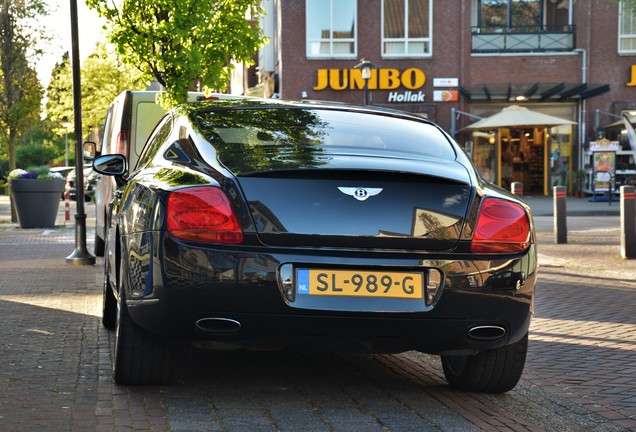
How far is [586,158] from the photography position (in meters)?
33.7

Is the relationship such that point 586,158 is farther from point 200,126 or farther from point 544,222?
point 200,126

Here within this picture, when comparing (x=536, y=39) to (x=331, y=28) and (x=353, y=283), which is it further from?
(x=353, y=283)

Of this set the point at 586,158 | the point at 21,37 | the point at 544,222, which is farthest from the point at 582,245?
the point at 586,158

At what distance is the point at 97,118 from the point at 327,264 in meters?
48.4

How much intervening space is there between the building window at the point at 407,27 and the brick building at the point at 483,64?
3cm

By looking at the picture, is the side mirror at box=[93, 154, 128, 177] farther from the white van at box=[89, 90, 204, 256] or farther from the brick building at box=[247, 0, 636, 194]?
the brick building at box=[247, 0, 636, 194]

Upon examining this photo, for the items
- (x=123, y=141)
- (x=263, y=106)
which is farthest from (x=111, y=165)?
(x=123, y=141)

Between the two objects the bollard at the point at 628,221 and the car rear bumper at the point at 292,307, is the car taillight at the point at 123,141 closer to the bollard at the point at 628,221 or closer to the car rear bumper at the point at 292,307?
the bollard at the point at 628,221

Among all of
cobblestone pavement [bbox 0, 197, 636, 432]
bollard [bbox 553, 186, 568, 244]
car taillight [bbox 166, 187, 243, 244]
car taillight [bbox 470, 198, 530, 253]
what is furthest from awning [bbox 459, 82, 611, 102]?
car taillight [bbox 166, 187, 243, 244]

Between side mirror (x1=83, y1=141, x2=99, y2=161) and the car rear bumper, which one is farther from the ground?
side mirror (x1=83, y1=141, x2=99, y2=161)

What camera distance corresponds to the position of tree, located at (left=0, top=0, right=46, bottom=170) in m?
26.1

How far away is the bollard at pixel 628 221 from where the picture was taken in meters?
12.8

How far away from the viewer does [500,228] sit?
459 centimetres

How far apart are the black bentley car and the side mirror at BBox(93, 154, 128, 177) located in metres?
1.79
